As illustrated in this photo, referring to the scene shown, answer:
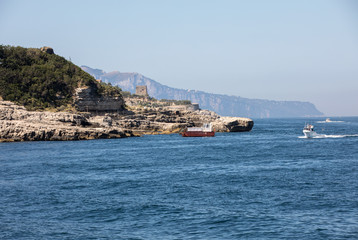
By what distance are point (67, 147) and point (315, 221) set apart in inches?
2218

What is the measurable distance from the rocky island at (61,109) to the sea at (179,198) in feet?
105

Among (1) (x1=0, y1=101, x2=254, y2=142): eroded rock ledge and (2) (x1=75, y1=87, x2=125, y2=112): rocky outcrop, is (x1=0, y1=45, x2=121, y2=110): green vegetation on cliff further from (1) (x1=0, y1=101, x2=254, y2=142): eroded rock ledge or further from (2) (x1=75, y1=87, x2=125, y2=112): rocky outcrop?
(1) (x1=0, y1=101, x2=254, y2=142): eroded rock ledge

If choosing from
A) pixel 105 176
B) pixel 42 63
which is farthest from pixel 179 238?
pixel 42 63

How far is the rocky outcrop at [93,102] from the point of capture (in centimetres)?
11694

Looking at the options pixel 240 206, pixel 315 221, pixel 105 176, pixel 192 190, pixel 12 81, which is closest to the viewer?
pixel 315 221

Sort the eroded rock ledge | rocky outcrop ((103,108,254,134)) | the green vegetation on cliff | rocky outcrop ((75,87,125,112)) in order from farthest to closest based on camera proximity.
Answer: rocky outcrop ((103,108,254,134))
rocky outcrop ((75,87,125,112))
the green vegetation on cliff
the eroded rock ledge

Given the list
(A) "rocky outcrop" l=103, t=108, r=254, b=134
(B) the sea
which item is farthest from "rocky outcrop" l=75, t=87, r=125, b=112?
(B) the sea

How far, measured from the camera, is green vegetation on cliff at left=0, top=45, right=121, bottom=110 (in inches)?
4358

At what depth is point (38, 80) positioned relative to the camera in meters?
118

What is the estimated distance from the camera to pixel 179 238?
76.5 feet

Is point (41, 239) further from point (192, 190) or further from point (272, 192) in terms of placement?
point (272, 192)

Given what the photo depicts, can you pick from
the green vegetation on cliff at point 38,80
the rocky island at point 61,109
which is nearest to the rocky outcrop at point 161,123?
the rocky island at point 61,109

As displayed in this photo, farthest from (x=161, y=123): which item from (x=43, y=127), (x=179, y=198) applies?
(x=179, y=198)

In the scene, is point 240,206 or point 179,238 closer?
point 179,238
